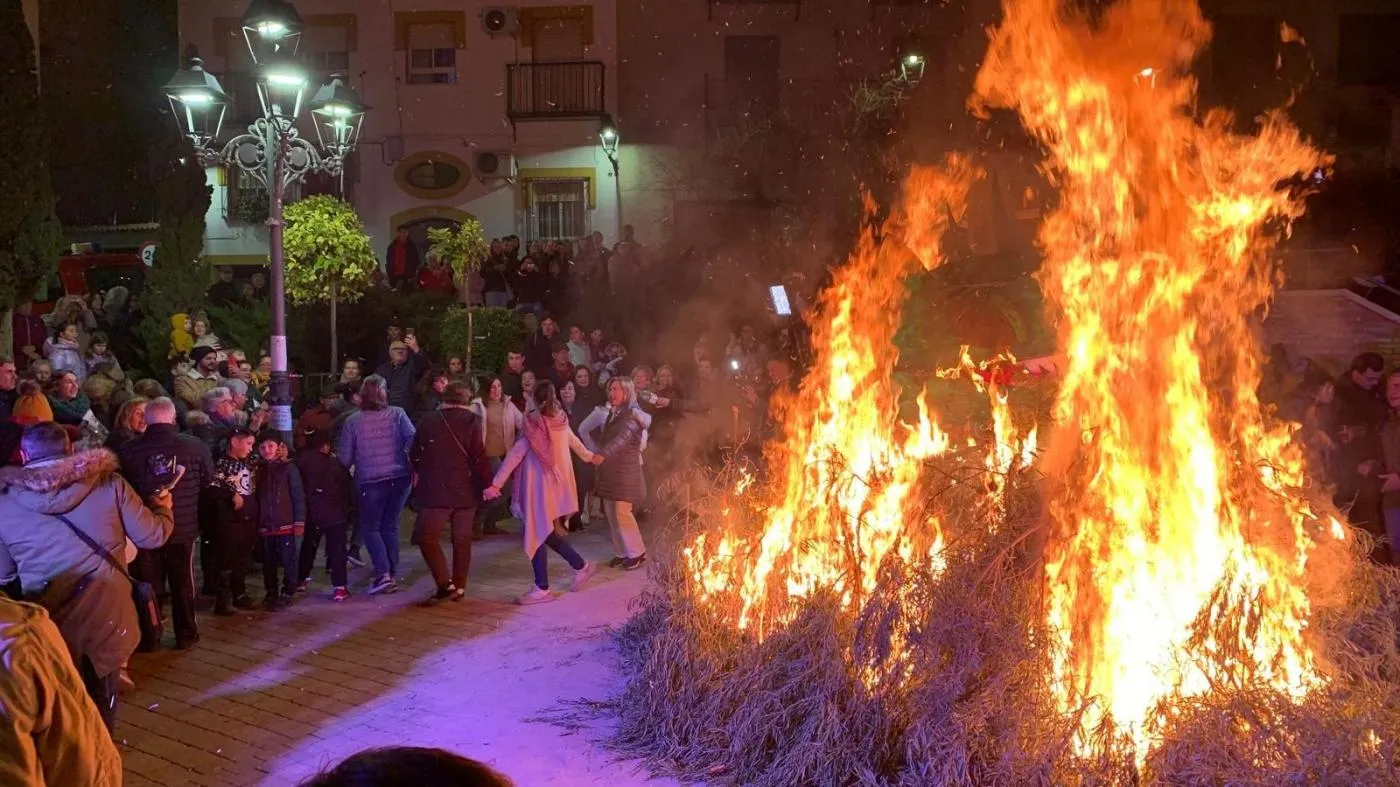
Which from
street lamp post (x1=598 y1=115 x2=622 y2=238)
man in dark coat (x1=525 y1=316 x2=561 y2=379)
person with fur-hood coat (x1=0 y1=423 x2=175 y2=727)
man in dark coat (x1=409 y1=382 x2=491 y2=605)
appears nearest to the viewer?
person with fur-hood coat (x1=0 y1=423 x2=175 y2=727)

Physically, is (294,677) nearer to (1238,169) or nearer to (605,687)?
(605,687)

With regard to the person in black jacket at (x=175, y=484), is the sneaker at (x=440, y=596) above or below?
below

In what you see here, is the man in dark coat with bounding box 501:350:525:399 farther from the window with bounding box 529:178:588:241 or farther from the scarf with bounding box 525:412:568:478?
the window with bounding box 529:178:588:241

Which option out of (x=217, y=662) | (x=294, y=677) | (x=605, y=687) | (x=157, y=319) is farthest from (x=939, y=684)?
(x=157, y=319)

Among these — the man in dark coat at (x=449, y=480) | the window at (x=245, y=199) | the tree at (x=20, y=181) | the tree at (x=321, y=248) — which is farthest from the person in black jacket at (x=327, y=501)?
the window at (x=245, y=199)

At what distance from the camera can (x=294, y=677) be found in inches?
293

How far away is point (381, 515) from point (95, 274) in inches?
692

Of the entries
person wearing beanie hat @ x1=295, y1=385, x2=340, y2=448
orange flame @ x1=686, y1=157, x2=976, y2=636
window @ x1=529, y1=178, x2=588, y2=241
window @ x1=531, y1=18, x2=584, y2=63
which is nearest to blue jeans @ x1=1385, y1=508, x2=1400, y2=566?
orange flame @ x1=686, y1=157, x2=976, y2=636

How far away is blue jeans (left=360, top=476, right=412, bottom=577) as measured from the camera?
959 centimetres

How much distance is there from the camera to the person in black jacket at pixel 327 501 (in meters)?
9.37

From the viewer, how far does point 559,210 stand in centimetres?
2459

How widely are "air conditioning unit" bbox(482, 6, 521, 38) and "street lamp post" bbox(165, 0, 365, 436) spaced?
12.4 metres

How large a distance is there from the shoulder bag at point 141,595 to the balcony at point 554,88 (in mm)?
17217

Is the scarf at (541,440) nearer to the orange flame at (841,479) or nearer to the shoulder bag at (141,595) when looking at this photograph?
the orange flame at (841,479)
